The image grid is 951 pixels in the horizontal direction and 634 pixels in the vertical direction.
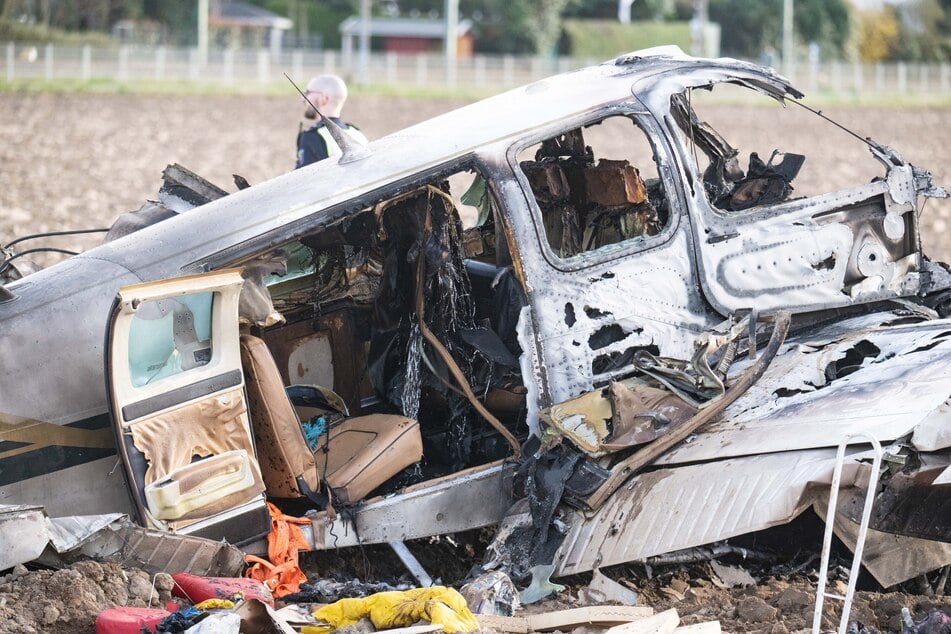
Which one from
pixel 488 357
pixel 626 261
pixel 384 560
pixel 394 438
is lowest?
pixel 384 560

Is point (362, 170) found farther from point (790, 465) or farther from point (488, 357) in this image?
point (790, 465)

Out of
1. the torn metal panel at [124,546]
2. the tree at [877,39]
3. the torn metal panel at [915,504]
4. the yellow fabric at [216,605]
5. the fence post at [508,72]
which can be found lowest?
the yellow fabric at [216,605]

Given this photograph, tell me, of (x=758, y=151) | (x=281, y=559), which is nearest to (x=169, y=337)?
(x=281, y=559)

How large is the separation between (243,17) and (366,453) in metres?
61.0

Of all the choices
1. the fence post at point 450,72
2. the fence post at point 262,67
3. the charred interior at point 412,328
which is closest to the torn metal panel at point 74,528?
the charred interior at point 412,328

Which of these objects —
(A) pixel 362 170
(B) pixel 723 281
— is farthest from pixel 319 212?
(B) pixel 723 281

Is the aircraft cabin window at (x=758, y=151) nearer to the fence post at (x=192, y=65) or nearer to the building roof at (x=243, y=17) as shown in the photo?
the fence post at (x=192, y=65)

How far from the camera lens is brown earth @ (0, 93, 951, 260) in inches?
633

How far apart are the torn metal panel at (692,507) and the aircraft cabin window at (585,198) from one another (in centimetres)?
159

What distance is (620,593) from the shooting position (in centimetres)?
521

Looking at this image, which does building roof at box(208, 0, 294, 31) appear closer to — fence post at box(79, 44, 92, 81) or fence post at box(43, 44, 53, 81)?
fence post at box(79, 44, 92, 81)

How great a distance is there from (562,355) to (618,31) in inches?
2126

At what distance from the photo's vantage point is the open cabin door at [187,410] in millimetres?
4828

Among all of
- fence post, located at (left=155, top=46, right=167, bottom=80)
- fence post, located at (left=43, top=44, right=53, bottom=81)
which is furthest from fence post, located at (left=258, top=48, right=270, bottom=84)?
fence post, located at (left=43, top=44, right=53, bottom=81)
